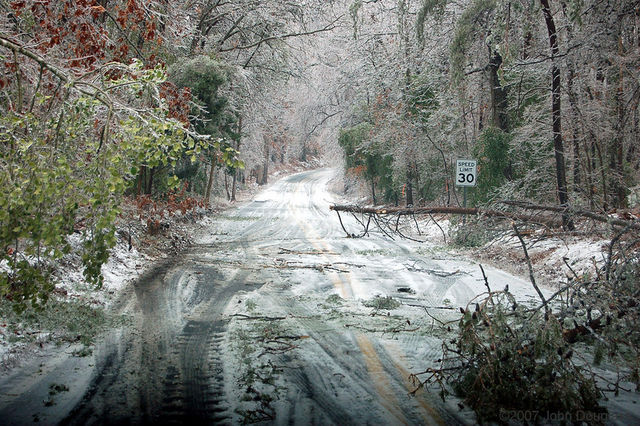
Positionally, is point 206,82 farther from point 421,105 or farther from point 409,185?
point 409,185

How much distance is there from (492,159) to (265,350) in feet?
44.7

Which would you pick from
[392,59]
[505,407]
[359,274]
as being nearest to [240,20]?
[392,59]

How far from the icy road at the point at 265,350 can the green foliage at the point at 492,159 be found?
21.3ft

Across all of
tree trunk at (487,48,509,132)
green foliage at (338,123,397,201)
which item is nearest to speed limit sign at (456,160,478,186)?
tree trunk at (487,48,509,132)

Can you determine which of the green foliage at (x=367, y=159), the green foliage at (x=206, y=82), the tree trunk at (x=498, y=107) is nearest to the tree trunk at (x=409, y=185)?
the green foliage at (x=367, y=159)

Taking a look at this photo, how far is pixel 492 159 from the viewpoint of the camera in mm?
17562

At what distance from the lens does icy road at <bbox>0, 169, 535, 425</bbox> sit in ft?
14.9

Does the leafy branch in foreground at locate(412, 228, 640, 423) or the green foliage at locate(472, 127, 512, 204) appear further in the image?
the green foliage at locate(472, 127, 512, 204)

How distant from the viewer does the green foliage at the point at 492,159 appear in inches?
685

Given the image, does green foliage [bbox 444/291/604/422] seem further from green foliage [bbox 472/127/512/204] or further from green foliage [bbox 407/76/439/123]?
green foliage [bbox 407/76/439/123]

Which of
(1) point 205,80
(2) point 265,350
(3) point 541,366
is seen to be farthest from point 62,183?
(1) point 205,80

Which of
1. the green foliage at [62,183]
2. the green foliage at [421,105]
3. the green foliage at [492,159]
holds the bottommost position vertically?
the green foliage at [62,183]

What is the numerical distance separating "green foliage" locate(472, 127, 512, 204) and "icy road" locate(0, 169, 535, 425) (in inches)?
255

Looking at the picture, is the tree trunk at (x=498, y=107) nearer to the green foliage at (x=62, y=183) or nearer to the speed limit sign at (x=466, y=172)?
the speed limit sign at (x=466, y=172)
